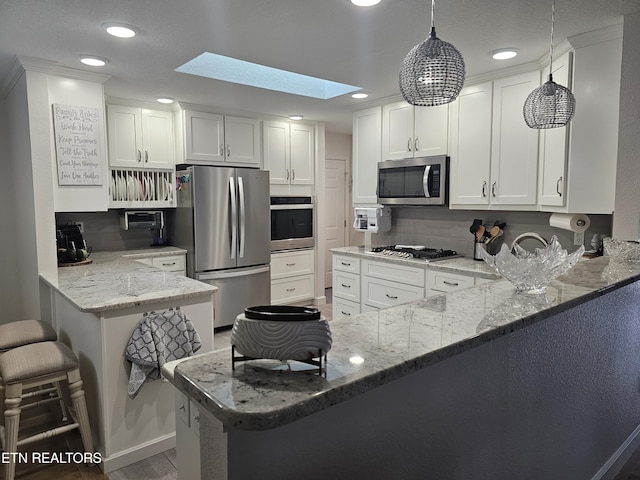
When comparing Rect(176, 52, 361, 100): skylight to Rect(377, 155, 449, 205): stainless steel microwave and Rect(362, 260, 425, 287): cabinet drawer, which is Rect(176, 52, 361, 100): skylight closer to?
Rect(377, 155, 449, 205): stainless steel microwave

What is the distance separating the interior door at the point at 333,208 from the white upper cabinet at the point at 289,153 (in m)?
1.07

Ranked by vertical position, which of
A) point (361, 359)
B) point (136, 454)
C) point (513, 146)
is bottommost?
point (136, 454)

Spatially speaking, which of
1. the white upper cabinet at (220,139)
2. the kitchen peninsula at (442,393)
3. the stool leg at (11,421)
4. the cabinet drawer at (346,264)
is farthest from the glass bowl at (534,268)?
the white upper cabinet at (220,139)

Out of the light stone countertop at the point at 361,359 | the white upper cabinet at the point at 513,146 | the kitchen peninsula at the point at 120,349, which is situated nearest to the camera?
the light stone countertop at the point at 361,359

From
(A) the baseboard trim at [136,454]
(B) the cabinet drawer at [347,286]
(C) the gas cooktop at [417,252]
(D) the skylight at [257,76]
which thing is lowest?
(A) the baseboard trim at [136,454]

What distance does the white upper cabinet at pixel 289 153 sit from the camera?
4.92 metres

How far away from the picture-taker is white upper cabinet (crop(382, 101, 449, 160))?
369 centimetres

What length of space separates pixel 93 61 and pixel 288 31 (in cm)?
143

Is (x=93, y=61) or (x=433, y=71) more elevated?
(x=93, y=61)

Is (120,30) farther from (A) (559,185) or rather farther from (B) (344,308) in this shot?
(B) (344,308)

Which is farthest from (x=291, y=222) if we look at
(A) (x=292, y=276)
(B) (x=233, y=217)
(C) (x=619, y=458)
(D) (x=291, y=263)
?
(C) (x=619, y=458)

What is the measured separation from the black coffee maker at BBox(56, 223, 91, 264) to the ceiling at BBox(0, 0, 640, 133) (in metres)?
1.23

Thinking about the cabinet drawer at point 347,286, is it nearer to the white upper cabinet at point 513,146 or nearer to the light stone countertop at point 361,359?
the white upper cabinet at point 513,146

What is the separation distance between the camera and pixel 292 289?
5164 mm
